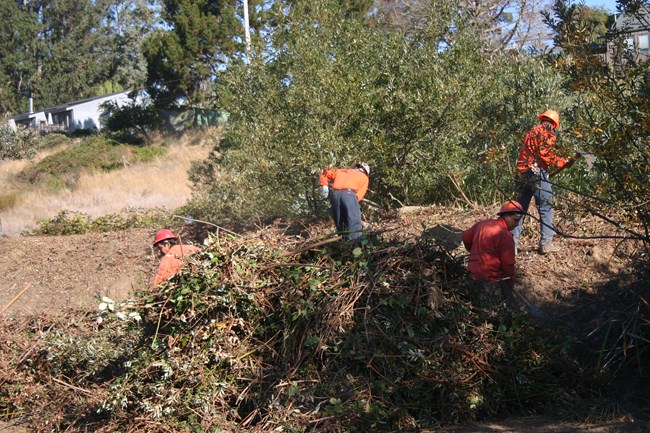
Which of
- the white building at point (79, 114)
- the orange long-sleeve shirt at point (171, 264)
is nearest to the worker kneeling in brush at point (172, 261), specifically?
the orange long-sleeve shirt at point (171, 264)

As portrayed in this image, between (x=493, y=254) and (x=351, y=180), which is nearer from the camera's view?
(x=493, y=254)

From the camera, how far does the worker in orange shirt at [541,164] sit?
5613 millimetres

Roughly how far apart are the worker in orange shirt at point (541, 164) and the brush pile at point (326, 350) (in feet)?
3.30

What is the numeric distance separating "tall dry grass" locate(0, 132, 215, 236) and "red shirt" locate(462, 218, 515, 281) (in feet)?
37.2

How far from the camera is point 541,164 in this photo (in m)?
6.14

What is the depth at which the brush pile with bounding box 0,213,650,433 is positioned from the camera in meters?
5.33

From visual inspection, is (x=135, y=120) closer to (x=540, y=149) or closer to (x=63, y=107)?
(x=63, y=107)

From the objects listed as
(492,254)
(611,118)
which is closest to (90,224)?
(492,254)

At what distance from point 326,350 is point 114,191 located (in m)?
22.6

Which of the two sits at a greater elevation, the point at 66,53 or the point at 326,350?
the point at 66,53

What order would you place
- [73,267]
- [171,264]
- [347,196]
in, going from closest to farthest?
[171,264]
[347,196]
[73,267]

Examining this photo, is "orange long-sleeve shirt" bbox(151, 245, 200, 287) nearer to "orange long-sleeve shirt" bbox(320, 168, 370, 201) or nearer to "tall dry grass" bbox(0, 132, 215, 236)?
"orange long-sleeve shirt" bbox(320, 168, 370, 201)

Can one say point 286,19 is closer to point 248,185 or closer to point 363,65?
point 363,65

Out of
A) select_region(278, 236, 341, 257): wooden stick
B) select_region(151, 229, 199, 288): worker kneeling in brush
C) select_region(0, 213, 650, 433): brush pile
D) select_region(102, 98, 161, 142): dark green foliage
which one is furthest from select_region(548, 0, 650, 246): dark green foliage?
select_region(102, 98, 161, 142): dark green foliage
